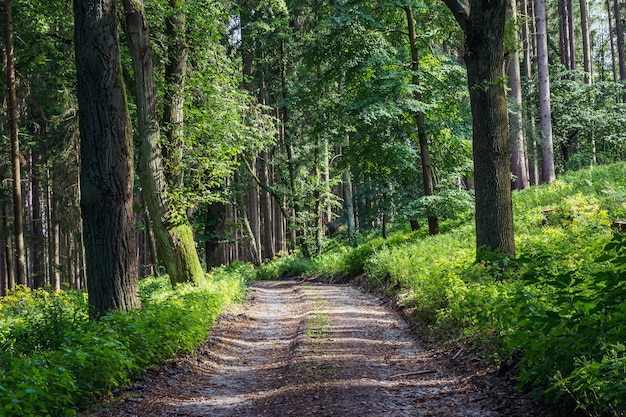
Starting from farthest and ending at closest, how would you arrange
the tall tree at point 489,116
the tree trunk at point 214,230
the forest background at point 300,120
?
1. the tree trunk at point 214,230
2. the forest background at point 300,120
3. the tall tree at point 489,116

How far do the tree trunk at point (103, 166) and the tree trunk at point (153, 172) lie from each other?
3503mm

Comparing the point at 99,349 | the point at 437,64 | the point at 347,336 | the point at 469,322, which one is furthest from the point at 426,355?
the point at 437,64

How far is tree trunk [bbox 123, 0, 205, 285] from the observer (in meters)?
11.7

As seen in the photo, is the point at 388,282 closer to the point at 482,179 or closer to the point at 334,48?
the point at 482,179

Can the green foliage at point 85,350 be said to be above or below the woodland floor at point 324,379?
above

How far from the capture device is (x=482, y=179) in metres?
8.59

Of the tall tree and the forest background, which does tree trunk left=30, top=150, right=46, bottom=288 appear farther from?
the tall tree

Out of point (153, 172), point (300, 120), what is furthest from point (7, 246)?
point (153, 172)

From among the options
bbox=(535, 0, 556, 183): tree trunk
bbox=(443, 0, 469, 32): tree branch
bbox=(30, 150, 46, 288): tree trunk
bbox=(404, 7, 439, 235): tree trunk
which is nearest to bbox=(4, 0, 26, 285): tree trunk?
bbox=(30, 150, 46, 288): tree trunk

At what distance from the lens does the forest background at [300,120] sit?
8945mm

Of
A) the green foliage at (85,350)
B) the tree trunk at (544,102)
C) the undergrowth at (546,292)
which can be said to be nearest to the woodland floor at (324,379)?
the green foliage at (85,350)

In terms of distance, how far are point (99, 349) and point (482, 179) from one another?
6206 millimetres

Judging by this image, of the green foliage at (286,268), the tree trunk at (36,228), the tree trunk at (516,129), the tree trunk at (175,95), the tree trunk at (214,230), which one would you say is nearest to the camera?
the tree trunk at (175,95)

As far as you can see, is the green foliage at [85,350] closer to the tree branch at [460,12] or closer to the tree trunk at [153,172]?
the tree trunk at [153,172]
